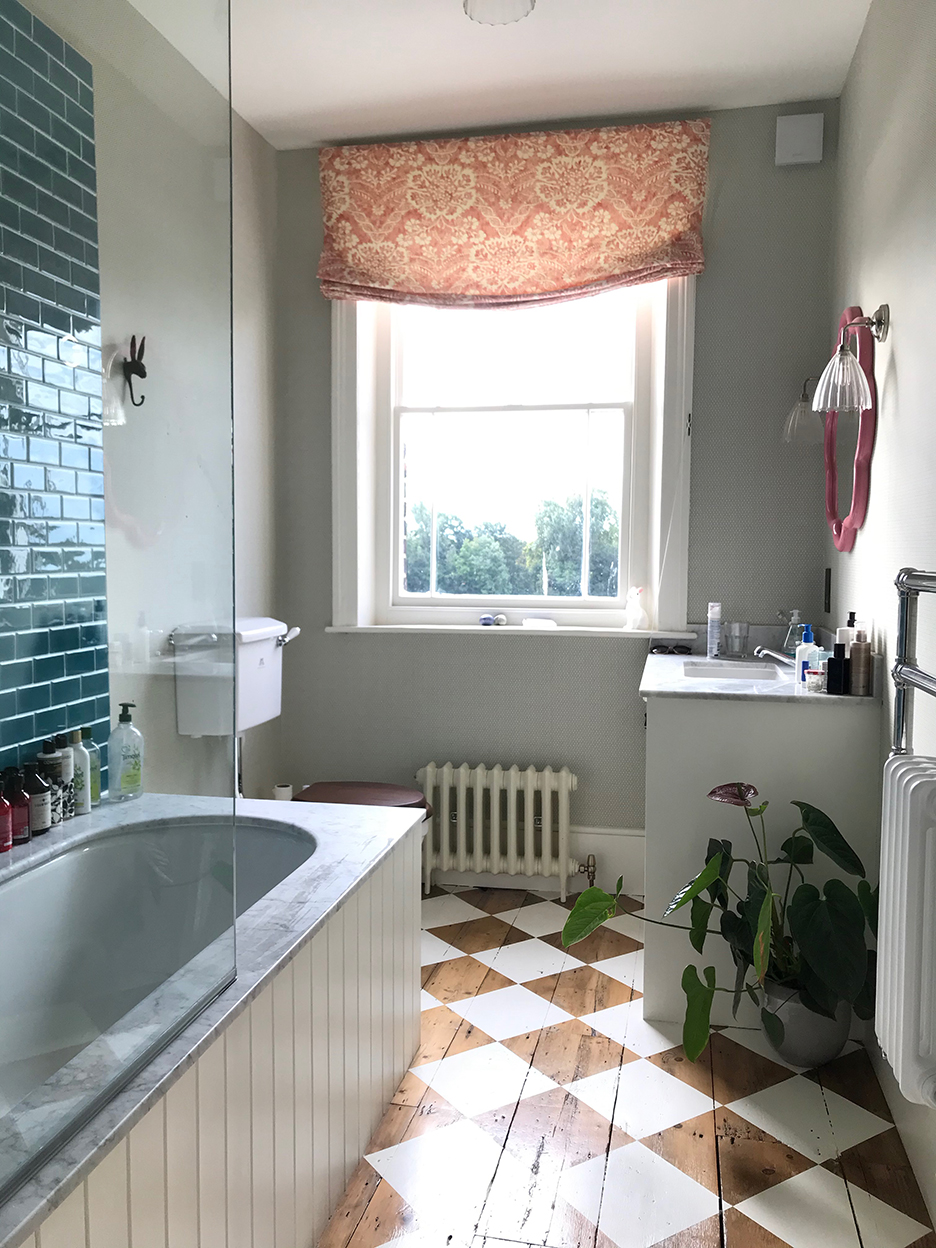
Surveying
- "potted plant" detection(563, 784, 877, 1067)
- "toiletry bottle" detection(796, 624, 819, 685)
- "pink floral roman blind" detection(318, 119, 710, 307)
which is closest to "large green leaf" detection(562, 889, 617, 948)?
"potted plant" detection(563, 784, 877, 1067)

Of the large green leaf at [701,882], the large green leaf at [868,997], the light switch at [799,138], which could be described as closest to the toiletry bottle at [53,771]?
the large green leaf at [701,882]

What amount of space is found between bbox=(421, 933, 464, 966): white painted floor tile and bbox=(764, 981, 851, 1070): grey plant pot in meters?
0.98

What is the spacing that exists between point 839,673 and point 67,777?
1775 millimetres

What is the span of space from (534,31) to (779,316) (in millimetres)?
1166

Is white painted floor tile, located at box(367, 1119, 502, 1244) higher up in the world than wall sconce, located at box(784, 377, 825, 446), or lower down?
lower down

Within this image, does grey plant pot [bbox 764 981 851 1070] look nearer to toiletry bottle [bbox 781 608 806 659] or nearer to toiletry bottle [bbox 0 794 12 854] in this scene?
toiletry bottle [bbox 781 608 806 659]

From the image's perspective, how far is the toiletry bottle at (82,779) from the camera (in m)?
1.35

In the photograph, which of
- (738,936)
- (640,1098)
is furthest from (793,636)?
(640,1098)

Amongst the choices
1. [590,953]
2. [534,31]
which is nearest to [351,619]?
[590,953]

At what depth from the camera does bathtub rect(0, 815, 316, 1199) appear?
3.57 ft

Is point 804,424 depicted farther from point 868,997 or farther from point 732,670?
point 868,997

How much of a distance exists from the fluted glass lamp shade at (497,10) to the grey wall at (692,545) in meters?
0.99

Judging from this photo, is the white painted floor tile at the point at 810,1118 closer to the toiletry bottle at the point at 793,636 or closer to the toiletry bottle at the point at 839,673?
the toiletry bottle at the point at 839,673

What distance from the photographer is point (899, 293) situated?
2.23 meters
